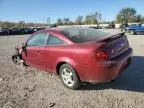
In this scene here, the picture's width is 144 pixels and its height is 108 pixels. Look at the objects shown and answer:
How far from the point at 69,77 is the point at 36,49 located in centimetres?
158

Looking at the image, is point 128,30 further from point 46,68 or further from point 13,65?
point 46,68

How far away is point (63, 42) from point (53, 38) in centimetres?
50

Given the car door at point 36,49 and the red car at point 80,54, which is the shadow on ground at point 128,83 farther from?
the car door at point 36,49

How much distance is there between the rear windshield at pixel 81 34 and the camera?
220 inches

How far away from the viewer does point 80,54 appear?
504cm

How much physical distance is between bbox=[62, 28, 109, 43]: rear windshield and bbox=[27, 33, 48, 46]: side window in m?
0.69

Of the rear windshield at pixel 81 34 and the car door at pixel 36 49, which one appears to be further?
the car door at pixel 36 49

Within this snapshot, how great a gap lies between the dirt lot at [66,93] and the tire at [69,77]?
145 mm

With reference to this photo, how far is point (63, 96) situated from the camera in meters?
5.20

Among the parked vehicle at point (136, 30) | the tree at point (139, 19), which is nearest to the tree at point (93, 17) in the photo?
the tree at point (139, 19)

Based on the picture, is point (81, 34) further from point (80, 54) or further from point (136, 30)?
point (136, 30)

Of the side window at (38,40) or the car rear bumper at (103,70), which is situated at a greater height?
the side window at (38,40)

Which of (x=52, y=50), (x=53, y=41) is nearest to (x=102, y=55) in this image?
(x=52, y=50)

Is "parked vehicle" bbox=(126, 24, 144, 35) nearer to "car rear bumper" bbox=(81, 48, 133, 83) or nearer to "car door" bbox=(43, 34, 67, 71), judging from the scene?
"car door" bbox=(43, 34, 67, 71)
